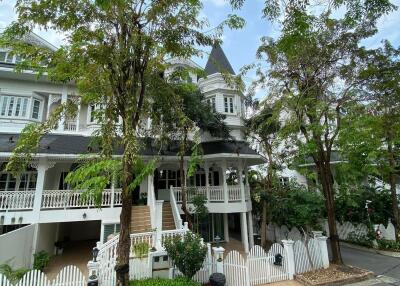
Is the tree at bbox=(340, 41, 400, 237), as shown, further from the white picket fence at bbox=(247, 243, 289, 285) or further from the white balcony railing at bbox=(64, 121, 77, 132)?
the white balcony railing at bbox=(64, 121, 77, 132)

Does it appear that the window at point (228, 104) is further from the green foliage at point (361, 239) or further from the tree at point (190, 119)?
the green foliage at point (361, 239)

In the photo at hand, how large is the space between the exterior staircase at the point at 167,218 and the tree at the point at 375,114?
906cm

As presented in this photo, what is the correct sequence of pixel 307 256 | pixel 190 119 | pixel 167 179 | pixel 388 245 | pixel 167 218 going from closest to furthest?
pixel 307 256 → pixel 190 119 → pixel 167 218 → pixel 388 245 → pixel 167 179

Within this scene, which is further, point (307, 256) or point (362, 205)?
point (362, 205)

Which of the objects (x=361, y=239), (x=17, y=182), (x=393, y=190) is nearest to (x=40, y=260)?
(x=17, y=182)

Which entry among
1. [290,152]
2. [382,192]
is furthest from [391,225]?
[290,152]

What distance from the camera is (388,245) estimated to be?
14273 mm

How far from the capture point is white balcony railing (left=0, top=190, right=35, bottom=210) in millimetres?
11422

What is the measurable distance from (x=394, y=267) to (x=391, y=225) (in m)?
5.74

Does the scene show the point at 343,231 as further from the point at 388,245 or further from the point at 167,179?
the point at 167,179

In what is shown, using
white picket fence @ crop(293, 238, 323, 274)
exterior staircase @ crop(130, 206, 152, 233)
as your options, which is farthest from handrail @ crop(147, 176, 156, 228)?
white picket fence @ crop(293, 238, 323, 274)

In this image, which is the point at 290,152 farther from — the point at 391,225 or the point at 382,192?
the point at 391,225

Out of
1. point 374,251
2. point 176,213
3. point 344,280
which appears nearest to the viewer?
point 344,280

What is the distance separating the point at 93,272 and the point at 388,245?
51.0 ft
